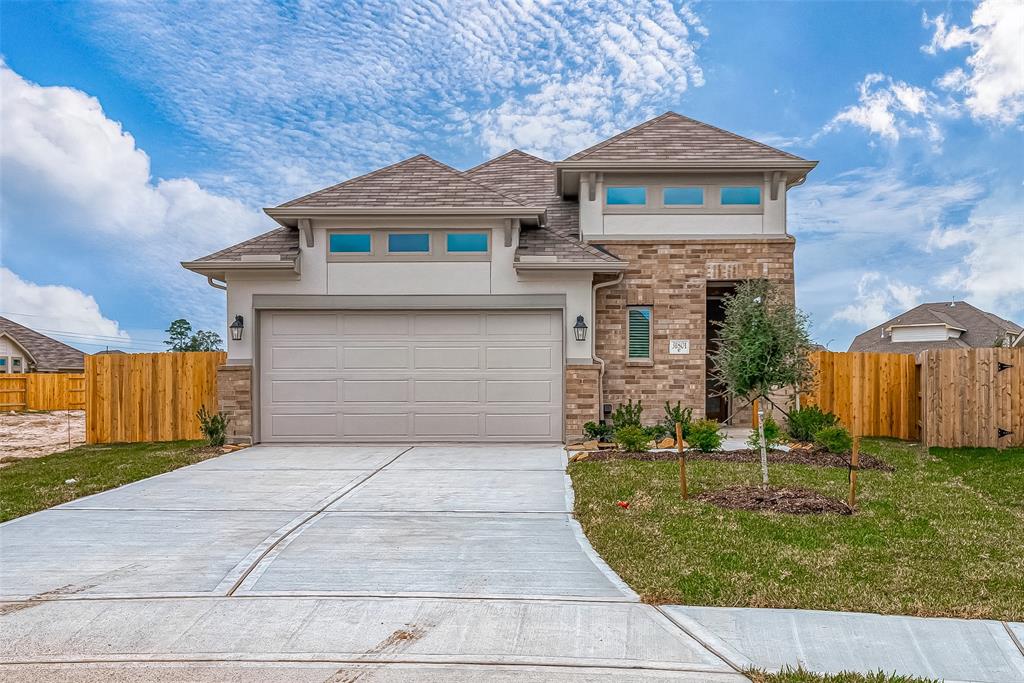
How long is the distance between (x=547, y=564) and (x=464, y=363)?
7.96 m

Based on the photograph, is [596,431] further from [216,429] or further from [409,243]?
[216,429]

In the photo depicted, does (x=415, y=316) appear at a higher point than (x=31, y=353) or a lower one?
higher

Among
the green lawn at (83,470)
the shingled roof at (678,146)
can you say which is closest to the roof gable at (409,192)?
the shingled roof at (678,146)

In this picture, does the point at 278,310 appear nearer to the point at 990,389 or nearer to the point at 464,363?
the point at 464,363

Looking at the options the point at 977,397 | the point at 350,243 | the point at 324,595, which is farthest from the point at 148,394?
the point at 977,397

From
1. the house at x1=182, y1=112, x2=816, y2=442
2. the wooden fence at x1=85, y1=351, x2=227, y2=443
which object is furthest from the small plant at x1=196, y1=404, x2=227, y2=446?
the wooden fence at x1=85, y1=351, x2=227, y2=443

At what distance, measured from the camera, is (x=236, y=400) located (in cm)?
1313

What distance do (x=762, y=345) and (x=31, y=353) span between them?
41.7m

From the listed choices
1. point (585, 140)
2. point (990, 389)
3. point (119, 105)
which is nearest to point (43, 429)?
point (119, 105)

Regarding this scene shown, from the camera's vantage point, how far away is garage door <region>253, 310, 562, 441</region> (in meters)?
13.3

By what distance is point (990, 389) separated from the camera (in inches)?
493

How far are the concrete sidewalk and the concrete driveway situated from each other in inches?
9.0

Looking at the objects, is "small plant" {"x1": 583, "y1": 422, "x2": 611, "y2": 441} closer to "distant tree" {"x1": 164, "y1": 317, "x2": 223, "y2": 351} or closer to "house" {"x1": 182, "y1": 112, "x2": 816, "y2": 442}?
"house" {"x1": 182, "y1": 112, "x2": 816, "y2": 442}

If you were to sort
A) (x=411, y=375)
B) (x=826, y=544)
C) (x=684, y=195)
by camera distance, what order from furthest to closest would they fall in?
(x=684, y=195)
(x=411, y=375)
(x=826, y=544)
